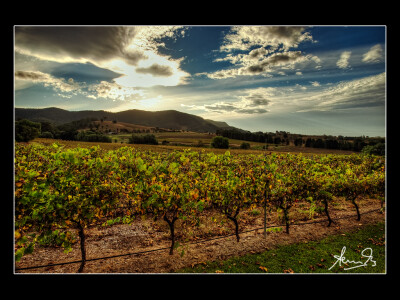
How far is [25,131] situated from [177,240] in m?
5.23

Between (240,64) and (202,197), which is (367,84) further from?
(202,197)

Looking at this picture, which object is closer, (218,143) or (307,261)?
(307,261)

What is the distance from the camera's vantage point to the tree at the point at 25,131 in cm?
492

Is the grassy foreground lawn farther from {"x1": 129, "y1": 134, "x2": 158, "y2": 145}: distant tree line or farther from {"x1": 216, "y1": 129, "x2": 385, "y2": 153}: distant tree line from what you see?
{"x1": 129, "y1": 134, "x2": 158, "y2": 145}: distant tree line

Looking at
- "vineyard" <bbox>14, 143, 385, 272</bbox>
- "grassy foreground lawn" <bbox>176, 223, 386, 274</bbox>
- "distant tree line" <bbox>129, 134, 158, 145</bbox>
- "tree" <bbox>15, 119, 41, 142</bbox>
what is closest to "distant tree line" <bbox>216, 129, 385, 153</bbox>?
"vineyard" <bbox>14, 143, 385, 272</bbox>

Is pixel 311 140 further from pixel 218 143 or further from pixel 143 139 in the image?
pixel 143 139

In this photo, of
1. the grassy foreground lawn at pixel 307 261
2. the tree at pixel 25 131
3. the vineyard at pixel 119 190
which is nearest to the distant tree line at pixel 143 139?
the vineyard at pixel 119 190

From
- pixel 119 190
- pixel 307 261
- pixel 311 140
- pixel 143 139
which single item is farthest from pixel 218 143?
pixel 119 190

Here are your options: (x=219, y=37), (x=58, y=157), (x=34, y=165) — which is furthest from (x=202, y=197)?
(x=219, y=37)

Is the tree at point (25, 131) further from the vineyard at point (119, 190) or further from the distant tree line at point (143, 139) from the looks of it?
the distant tree line at point (143, 139)

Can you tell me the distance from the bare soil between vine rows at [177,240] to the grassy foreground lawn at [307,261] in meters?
0.24

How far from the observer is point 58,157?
413 centimetres

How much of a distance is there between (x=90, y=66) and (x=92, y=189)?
370 cm

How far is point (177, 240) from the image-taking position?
5621 millimetres
